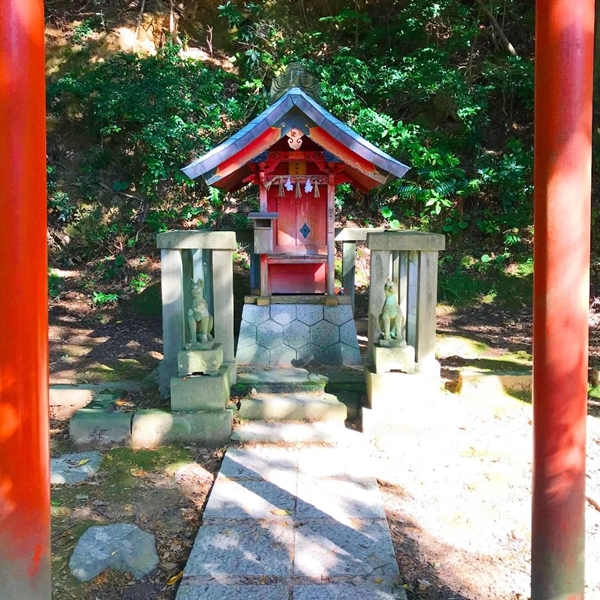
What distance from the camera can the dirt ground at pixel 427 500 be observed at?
9.71ft

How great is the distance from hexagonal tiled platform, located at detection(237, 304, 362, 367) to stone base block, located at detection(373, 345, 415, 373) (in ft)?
4.17

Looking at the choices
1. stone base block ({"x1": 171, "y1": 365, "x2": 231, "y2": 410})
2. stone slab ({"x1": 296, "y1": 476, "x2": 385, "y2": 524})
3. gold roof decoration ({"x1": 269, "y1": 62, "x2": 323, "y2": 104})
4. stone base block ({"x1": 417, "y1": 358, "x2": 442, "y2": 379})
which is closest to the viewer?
stone slab ({"x1": 296, "y1": 476, "x2": 385, "y2": 524})

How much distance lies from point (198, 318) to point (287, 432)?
3.92ft

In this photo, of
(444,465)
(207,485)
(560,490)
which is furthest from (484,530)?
(207,485)

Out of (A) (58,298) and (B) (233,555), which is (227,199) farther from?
(B) (233,555)

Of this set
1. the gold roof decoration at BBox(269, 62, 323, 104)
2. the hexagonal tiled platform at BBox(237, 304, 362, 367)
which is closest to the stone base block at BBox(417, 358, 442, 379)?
the hexagonal tiled platform at BBox(237, 304, 362, 367)

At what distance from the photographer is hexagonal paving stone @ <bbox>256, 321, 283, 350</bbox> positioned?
639cm

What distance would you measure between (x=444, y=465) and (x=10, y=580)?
10.0 ft

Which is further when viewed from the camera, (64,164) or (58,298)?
(64,164)

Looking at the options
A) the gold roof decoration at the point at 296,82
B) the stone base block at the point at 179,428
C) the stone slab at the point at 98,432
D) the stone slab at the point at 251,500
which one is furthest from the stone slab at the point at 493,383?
the gold roof decoration at the point at 296,82

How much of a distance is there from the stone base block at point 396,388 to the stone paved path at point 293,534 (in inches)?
23.6

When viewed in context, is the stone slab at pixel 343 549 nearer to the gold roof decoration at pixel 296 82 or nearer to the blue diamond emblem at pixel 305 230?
the blue diamond emblem at pixel 305 230

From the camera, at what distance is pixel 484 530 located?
3426mm

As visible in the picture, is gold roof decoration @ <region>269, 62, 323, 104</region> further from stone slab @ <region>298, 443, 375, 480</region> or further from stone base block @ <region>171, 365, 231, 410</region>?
stone slab @ <region>298, 443, 375, 480</region>
